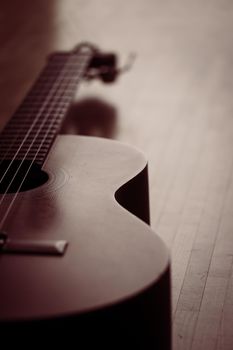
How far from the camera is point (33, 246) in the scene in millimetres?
1349

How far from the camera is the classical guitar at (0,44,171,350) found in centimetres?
116

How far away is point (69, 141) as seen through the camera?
1.92m

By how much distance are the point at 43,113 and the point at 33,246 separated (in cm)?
78

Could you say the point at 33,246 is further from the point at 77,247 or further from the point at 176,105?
the point at 176,105

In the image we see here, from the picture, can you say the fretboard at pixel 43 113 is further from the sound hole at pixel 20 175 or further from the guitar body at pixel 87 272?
the guitar body at pixel 87 272

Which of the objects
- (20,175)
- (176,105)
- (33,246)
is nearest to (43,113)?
(20,175)

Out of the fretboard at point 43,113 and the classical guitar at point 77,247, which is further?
the fretboard at point 43,113

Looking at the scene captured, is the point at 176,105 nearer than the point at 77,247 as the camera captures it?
No

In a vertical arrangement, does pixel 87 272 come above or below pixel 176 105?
above

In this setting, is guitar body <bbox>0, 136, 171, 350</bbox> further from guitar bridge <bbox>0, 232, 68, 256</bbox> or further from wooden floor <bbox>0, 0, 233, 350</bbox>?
wooden floor <bbox>0, 0, 233, 350</bbox>

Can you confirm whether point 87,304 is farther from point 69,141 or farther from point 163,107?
point 163,107

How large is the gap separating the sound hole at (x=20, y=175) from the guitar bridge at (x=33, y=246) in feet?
1.20

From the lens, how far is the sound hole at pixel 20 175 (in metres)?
1.74

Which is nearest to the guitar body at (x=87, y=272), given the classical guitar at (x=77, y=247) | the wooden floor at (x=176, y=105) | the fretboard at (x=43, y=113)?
the classical guitar at (x=77, y=247)
